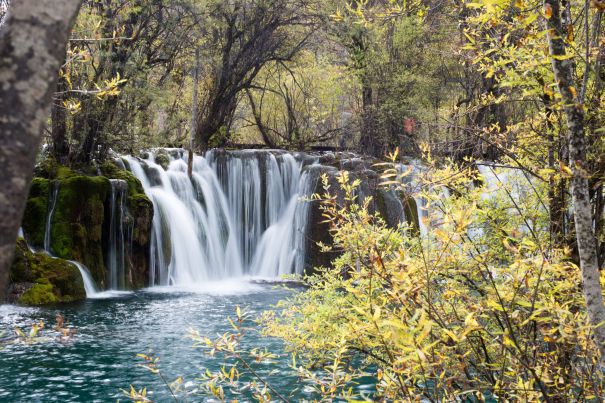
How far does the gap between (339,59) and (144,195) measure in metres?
14.7

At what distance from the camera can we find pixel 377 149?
25.0 meters

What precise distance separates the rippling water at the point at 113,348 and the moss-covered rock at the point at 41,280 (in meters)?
0.54

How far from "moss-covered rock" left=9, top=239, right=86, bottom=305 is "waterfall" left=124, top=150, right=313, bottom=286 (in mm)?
3010

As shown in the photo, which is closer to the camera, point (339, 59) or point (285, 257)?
point (285, 257)

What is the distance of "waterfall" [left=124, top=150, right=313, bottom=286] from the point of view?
1698 centimetres

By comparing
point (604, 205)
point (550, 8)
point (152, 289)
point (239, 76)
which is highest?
point (239, 76)

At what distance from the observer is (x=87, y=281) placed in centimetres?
1397

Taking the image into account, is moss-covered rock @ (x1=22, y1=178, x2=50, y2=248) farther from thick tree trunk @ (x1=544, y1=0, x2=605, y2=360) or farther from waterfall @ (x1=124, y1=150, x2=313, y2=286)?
thick tree trunk @ (x1=544, y1=0, x2=605, y2=360)

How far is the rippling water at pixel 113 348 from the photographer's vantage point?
7379 millimetres

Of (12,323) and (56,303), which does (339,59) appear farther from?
(12,323)

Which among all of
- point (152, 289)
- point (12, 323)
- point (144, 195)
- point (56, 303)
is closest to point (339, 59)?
point (144, 195)

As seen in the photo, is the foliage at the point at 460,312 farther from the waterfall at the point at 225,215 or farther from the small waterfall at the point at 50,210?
the waterfall at the point at 225,215

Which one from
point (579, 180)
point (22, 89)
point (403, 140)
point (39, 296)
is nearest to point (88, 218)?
point (39, 296)

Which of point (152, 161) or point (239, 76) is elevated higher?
point (239, 76)
